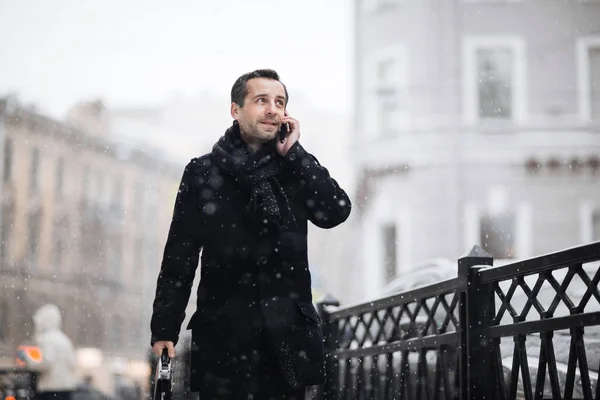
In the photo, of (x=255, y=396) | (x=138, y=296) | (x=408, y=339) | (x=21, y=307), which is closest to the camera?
A: (x=255, y=396)

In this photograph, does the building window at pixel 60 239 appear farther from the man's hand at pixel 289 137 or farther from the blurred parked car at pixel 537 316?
the man's hand at pixel 289 137

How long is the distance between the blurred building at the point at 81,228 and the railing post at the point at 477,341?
48.5 metres

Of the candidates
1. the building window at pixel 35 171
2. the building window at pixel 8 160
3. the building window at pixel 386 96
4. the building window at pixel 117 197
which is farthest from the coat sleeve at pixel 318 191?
the building window at pixel 117 197

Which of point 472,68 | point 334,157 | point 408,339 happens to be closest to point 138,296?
point 334,157

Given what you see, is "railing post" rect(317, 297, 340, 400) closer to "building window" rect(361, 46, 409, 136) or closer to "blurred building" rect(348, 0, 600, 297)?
"blurred building" rect(348, 0, 600, 297)

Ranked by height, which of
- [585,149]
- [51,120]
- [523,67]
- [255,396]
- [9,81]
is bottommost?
[255,396]

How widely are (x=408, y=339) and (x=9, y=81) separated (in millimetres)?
70151

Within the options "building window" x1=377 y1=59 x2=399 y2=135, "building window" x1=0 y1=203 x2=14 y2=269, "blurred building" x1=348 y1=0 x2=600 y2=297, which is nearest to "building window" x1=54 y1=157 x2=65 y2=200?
"building window" x1=0 y1=203 x2=14 y2=269

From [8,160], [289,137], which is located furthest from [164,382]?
[8,160]

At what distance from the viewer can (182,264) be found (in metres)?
4.04

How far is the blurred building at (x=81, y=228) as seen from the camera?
56.0 meters

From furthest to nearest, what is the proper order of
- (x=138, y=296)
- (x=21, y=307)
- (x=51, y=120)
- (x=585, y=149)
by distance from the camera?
1. (x=138, y=296)
2. (x=51, y=120)
3. (x=21, y=307)
4. (x=585, y=149)

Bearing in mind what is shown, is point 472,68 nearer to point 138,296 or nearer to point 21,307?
point 21,307

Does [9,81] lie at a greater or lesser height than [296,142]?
greater
